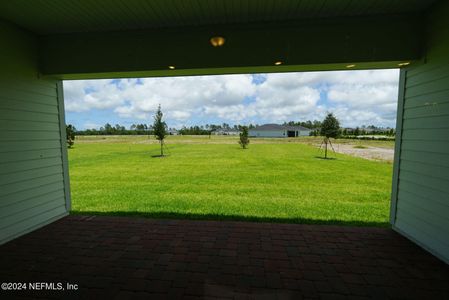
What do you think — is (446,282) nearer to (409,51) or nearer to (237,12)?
(409,51)

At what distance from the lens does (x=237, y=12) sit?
2.80m

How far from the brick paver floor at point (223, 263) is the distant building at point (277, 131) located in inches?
2517

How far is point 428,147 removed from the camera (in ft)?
9.39

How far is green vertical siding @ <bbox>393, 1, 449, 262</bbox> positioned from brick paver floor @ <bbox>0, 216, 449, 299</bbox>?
Answer: 1.05 feet

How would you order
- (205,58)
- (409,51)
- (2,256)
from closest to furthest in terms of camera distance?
1. (2,256)
2. (409,51)
3. (205,58)

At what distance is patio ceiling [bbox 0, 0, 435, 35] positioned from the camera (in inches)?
103

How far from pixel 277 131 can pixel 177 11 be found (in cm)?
6547

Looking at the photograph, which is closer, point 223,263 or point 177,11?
point 223,263

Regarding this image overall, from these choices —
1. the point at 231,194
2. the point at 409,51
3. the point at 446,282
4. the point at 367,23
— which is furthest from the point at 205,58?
the point at 446,282

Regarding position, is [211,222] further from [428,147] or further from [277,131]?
[277,131]

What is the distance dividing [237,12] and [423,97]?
2820 mm

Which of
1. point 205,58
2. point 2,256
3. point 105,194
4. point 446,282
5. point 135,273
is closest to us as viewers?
point 446,282

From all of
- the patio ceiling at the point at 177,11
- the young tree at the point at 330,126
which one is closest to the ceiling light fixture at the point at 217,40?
the patio ceiling at the point at 177,11

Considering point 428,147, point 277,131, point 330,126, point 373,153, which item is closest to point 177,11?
point 428,147
